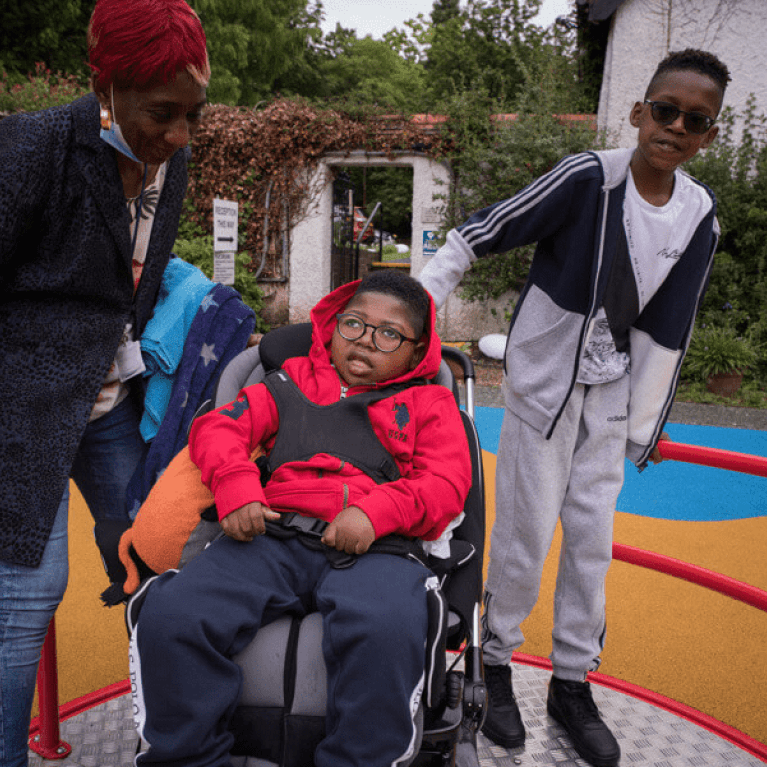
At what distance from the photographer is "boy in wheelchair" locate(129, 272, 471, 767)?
1280 millimetres

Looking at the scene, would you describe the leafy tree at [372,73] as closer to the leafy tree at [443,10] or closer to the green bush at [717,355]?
the leafy tree at [443,10]

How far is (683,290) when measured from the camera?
80.5 inches

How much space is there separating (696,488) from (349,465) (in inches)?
167

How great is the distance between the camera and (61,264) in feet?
4.79

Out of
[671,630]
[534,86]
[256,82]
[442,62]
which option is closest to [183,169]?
[671,630]

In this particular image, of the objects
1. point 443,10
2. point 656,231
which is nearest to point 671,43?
point 656,231

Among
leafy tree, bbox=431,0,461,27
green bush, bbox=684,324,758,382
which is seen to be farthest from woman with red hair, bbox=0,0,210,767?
leafy tree, bbox=431,0,461,27

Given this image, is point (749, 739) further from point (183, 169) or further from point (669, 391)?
point (183, 169)

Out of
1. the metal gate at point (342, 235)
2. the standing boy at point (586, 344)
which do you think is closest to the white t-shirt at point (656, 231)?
the standing boy at point (586, 344)

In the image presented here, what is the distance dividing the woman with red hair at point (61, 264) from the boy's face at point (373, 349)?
67cm

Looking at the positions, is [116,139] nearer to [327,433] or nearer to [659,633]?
[327,433]

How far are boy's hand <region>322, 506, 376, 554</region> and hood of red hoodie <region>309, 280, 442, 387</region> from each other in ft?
1.71

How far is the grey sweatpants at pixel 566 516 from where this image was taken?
7.02 feet

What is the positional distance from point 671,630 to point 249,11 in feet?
59.0
